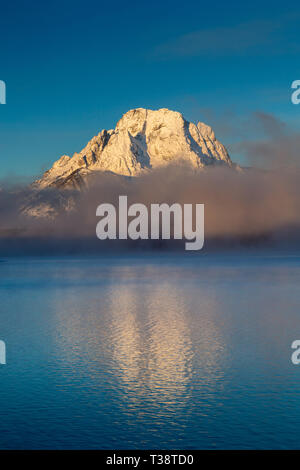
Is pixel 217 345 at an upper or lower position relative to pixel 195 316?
lower

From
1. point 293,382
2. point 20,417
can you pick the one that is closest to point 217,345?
point 293,382

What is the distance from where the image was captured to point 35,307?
101m

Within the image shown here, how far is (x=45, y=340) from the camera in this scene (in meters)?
63.9

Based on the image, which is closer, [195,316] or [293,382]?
[293,382]

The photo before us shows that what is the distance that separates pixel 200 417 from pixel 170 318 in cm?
4773

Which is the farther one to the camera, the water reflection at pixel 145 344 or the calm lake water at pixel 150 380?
the water reflection at pixel 145 344

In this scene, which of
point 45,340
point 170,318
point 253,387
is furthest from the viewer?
point 170,318

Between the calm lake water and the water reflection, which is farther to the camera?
the water reflection

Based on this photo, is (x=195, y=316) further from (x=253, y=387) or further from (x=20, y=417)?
(x=20, y=417)

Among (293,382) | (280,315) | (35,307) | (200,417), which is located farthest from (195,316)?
(200,417)

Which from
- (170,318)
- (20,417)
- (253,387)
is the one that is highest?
(170,318)

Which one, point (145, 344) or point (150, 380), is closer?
point (150, 380)

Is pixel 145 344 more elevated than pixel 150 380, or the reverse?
pixel 145 344
